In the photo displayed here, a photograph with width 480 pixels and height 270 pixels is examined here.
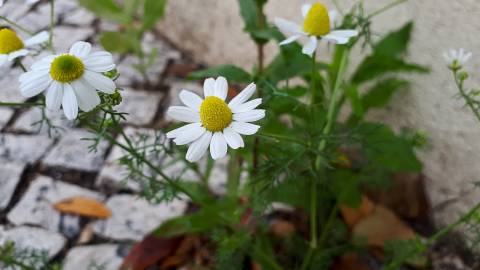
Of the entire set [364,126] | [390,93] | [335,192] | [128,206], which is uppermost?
[390,93]

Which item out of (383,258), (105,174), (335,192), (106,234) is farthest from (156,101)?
(383,258)

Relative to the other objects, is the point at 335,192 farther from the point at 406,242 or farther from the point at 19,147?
the point at 19,147

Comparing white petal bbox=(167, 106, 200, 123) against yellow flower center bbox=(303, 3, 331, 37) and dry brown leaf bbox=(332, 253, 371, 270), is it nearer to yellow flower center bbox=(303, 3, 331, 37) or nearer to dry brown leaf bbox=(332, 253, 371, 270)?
yellow flower center bbox=(303, 3, 331, 37)

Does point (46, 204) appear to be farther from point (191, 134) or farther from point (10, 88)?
point (191, 134)

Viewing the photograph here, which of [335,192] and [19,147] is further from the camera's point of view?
[19,147]

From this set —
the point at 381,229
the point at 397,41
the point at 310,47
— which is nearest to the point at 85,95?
the point at 310,47

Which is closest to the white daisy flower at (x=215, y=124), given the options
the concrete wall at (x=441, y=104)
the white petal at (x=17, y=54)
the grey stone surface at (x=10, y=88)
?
the white petal at (x=17, y=54)

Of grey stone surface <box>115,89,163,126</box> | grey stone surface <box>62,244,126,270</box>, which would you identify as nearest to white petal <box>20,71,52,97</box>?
grey stone surface <box>62,244,126,270</box>
